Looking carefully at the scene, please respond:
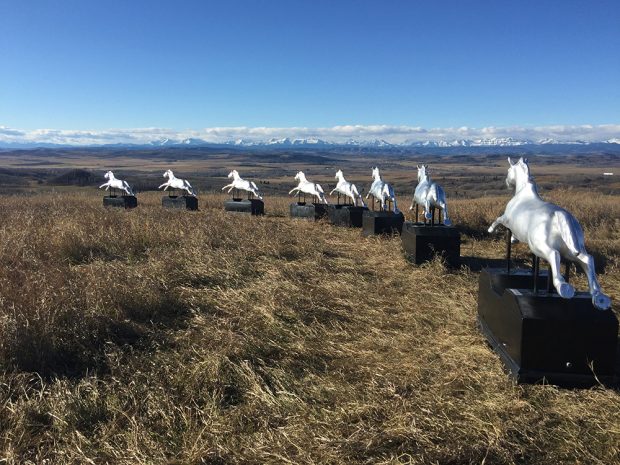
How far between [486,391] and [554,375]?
1.91 feet

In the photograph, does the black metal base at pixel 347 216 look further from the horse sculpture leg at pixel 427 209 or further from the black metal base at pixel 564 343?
the black metal base at pixel 564 343

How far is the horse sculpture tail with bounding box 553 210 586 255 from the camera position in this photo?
3.89 meters

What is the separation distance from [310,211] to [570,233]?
1047 cm

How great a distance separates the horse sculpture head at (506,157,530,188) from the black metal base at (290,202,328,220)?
8.50 m

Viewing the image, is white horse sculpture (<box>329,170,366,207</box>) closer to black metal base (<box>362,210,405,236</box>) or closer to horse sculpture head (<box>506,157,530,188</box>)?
black metal base (<box>362,210,405,236</box>)

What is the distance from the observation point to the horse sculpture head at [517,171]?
17.5 ft

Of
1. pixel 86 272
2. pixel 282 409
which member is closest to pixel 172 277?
pixel 86 272

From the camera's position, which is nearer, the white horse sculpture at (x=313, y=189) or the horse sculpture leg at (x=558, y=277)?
the horse sculpture leg at (x=558, y=277)

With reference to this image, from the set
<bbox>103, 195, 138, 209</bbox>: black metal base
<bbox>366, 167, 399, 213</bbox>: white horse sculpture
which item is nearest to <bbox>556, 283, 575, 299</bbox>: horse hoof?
<bbox>366, 167, 399, 213</bbox>: white horse sculpture

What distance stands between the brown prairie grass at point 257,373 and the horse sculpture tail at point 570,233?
1132 millimetres

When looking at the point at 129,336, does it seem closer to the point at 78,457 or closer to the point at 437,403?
the point at 78,457

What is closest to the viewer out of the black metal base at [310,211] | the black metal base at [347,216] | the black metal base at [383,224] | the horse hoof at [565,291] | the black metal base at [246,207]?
the horse hoof at [565,291]

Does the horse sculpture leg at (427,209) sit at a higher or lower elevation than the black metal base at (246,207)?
higher

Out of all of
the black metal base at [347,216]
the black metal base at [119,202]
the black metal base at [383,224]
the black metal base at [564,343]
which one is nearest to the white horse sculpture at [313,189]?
the black metal base at [347,216]
